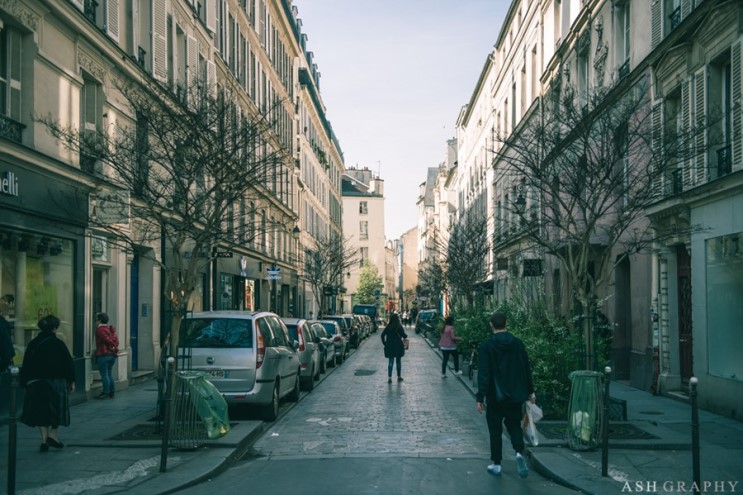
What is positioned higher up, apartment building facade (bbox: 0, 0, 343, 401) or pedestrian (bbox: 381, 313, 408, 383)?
apartment building facade (bbox: 0, 0, 343, 401)

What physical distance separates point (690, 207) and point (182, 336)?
947cm

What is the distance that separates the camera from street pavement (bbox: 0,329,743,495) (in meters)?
8.40

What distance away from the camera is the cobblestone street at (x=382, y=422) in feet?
35.2

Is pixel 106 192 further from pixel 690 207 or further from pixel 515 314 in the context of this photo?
pixel 690 207

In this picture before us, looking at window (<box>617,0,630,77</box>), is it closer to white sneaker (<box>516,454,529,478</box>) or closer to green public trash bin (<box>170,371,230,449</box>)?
white sneaker (<box>516,454,529,478</box>)

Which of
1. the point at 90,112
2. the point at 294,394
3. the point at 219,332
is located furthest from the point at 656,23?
the point at 90,112

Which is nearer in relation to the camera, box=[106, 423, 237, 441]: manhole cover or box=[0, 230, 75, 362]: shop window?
box=[106, 423, 237, 441]: manhole cover

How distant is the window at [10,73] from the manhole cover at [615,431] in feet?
31.6

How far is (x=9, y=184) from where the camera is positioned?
1295 centimetres

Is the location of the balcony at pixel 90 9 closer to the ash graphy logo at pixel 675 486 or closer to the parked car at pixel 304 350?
the parked car at pixel 304 350

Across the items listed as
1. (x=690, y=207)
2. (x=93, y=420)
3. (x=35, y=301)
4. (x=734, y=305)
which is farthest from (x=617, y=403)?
(x=35, y=301)

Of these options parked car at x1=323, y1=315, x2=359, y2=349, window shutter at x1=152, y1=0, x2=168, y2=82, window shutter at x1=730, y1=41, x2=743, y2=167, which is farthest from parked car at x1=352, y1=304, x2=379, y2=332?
window shutter at x1=730, y1=41, x2=743, y2=167

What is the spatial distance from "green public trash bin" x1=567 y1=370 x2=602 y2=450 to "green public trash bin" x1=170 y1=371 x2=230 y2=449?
14.7ft

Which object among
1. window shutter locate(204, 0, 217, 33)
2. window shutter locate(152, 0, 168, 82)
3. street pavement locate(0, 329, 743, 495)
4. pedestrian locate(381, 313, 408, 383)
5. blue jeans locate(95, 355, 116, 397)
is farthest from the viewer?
window shutter locate(204, 0, 217, 33)
